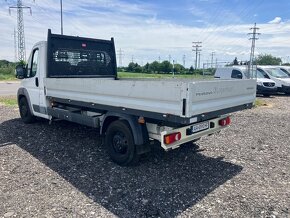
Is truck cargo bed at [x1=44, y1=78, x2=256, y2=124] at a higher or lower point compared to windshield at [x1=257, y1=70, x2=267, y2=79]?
lower

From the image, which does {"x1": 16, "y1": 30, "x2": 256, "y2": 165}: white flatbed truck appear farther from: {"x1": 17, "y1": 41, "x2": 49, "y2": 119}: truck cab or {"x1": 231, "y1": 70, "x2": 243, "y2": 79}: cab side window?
{"x1": 231, "y1": 70, "x2": 243, "y2": 79}: cab side window

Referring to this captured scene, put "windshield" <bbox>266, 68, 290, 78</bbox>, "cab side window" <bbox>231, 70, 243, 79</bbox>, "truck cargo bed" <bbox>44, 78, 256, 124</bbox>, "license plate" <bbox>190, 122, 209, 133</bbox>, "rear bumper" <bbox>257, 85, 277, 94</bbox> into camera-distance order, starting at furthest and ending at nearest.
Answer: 1. "windshield" <bbox>266, 68, 290, 78</bbox>
2. "rear bumper" <bbox>257, 85, 277, 94</bbox>
3. "cab side window" <bbox>231, 70, 243, 79</bbox>
4. "license plate" <bbox>190, 122, 209, 133</bbox>
5. "truck cargo bed" <bbox>44, 78, 256, 124</bbox>

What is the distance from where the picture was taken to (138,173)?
4785mm

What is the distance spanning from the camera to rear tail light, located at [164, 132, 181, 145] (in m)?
4.27

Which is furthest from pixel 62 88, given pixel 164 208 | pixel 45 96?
pixel 164 208

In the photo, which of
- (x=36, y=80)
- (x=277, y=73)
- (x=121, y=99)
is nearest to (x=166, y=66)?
(x=277, y=73)

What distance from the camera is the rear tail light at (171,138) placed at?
427 centimetres

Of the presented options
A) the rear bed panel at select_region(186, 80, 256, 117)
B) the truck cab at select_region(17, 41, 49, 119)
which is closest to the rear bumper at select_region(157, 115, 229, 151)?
the rear bed panel at select_region(186, 80, 256, 117)

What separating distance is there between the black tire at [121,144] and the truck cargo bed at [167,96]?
0.35 meters

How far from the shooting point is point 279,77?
17.9m

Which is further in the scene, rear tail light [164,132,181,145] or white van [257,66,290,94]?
white van [257,66,290,94]

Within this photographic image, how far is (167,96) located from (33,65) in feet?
16.3

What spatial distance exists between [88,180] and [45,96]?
3.30 m

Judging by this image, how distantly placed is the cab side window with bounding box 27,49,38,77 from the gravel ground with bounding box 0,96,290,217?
1.69 metres
